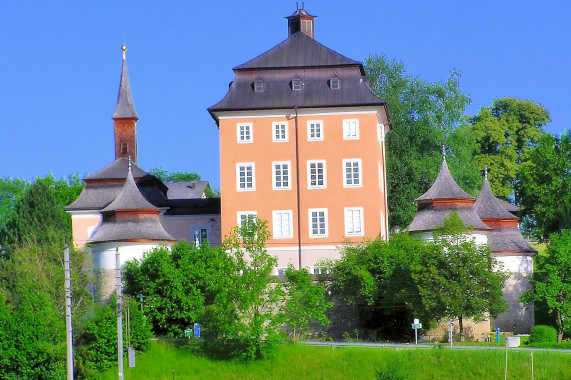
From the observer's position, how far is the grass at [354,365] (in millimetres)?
52531

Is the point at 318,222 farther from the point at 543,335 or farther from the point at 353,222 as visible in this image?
the point at 543,335

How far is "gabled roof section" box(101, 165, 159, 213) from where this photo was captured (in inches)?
2500

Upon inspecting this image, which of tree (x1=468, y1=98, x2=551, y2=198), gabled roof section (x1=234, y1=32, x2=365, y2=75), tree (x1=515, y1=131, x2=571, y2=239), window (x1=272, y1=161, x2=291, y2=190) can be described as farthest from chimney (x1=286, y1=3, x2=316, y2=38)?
tree (x1=468, y1=98, x2=551, y2=198)

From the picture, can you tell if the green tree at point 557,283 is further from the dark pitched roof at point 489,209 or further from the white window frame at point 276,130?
the white window frame at point 276,130

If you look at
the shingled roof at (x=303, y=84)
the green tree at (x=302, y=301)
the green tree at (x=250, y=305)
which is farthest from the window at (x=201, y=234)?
the green tree at (x=302, y=301)

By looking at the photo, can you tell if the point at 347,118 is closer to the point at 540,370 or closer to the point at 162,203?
the point at 162,203

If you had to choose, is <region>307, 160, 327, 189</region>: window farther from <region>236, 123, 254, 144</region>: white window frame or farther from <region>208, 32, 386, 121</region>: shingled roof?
<region>236, 123, 254, 144</region>: white window frame

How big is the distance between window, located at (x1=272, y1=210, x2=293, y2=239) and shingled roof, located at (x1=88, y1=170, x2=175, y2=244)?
531 cm

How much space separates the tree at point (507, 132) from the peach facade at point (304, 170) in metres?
29.7

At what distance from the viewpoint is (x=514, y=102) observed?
95.8m

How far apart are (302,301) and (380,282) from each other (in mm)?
4169

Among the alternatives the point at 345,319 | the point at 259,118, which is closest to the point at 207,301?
the point at 345,319

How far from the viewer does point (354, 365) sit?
54.7 m

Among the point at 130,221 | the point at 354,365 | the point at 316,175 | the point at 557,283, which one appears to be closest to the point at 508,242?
the point at 557,283
